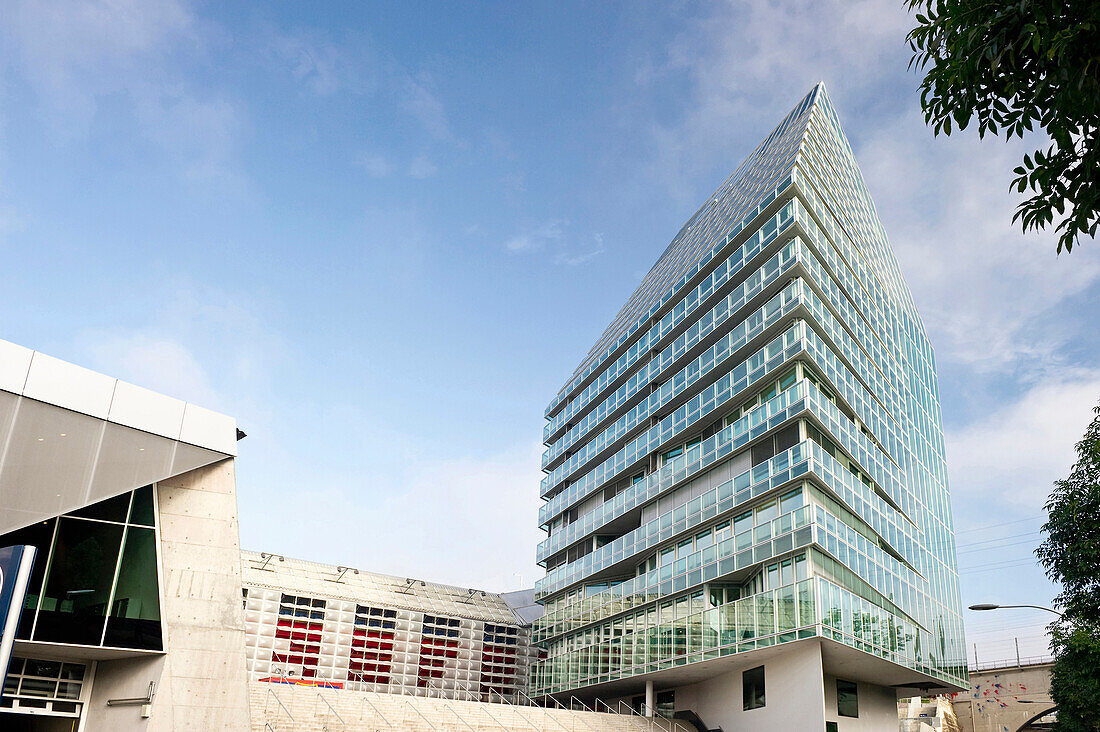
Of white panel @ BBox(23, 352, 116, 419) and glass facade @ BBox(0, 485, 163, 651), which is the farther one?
glass facade @ BBox(0, 485, 163, 651)

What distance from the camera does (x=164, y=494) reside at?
73.3 feet

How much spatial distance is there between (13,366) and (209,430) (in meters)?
4.94

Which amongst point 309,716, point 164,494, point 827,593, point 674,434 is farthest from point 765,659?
point 164,494

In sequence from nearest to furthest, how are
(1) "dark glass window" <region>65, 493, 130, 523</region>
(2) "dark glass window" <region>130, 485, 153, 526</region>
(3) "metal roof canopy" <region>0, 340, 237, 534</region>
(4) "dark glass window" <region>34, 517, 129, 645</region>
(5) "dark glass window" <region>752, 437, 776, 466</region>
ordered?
1. (3) "metal roof canopy" <region>0, 340, 237, 534</region>
2. (4) "dark glass window" <region>34, 517, 129, 645</region>
3. (1) "dark glass window" <region>65, 493, 130, 523</region>
4. (2) "dark glass window" <region>130, 485, 153, 526</region>
5. (5) "dark glass window" <region>752, 437, 776, 466</region>

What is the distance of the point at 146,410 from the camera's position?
833 inches

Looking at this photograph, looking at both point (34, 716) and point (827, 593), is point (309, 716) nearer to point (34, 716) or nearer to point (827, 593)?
point (34, 716)

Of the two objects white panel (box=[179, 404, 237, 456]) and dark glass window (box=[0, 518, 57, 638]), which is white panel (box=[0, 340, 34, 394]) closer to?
dark glass window (box=[0, 518, 57, 638])

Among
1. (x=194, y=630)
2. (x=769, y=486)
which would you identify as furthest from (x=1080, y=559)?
(x=194, y=630)

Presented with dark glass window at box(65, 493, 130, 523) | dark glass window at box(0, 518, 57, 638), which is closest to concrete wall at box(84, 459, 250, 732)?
dark glass window at box(65, 493, 130, 523)

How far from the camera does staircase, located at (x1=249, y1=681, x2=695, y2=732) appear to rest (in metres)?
27.4

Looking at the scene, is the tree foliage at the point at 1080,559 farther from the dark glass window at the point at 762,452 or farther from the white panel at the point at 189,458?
the white panel at the point at 189,458

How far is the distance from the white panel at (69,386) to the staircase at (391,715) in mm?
12157

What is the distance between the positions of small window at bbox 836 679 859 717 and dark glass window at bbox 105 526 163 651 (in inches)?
1163

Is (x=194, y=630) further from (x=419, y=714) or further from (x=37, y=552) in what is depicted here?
(x=419, y=714)
